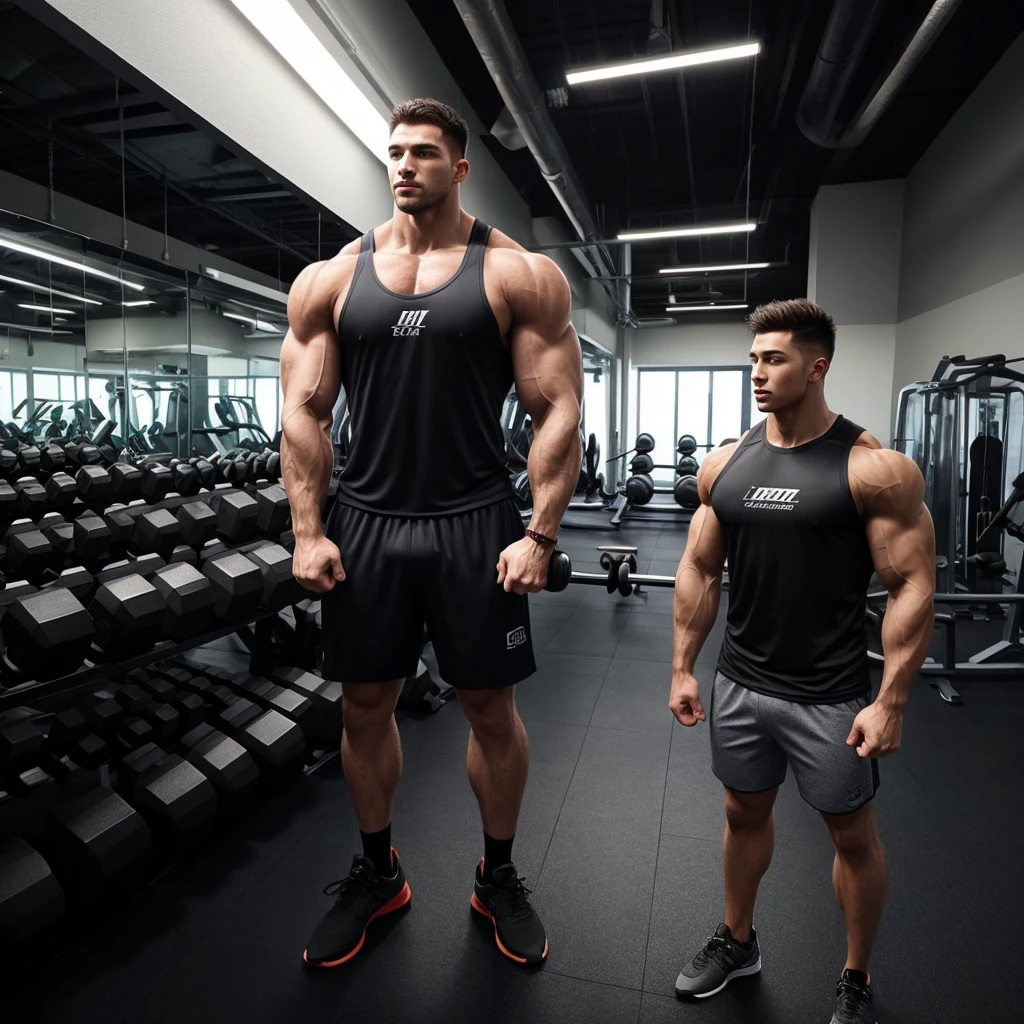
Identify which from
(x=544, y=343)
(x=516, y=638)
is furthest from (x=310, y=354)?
(x=516, y=638)

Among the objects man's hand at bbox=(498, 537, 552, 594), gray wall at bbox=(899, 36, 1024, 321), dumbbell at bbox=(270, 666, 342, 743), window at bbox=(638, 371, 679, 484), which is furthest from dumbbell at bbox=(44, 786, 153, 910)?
window at bbox=(638, 371, 679, 484)

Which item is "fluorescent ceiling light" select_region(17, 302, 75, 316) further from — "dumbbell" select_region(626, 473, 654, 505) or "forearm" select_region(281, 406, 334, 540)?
"dumbbell" select_region(626, 473, 654, 505)

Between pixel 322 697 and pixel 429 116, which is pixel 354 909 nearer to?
pixel 322 697

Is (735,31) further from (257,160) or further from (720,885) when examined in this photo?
(720,885)

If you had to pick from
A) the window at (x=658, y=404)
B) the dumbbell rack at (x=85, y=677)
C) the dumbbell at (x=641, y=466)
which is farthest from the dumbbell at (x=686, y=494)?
the window at (x=658, y=404)

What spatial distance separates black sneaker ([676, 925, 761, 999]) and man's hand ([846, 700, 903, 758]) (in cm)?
53

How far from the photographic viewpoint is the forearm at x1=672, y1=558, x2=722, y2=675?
4.26 feet

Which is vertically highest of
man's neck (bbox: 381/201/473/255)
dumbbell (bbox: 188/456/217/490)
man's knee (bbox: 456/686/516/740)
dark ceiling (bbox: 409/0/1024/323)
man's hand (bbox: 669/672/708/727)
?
dark ceiling (bbox: 409/0/1024/323)

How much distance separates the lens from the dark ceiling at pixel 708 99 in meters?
4.18

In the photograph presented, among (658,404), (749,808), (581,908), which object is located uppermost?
(658,404)

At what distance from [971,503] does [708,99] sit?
355cm

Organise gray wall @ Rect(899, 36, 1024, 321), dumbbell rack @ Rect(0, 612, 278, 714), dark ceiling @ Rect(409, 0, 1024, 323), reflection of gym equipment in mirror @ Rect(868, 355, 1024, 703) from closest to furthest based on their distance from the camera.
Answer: dumbbell rack @ Rect(0, 612, 278, 714), reflection of gym equipment in mirror @ Rect(868, 355, 1024, 703), dark ceiling @ Rect(409, 0, 1024, 323), gray wall @ Rect(899, 36, 1024, 321)

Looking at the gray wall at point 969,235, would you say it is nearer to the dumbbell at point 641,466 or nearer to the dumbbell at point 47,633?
the dumbbell at point 641,466

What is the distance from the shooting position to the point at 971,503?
4.30 metres
